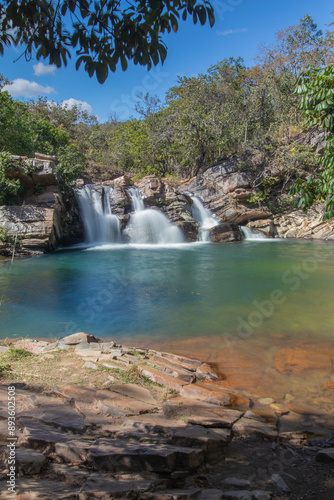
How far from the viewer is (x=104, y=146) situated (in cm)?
3422

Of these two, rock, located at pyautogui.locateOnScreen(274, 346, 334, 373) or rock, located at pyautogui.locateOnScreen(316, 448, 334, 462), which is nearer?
rock, located at pyautogui.locateOnScreen(316, 448, 334, 462)

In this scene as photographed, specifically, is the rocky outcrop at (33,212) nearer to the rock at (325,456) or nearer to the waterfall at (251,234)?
the waterfall at (251,234)

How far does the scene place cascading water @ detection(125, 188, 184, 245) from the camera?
20297mm

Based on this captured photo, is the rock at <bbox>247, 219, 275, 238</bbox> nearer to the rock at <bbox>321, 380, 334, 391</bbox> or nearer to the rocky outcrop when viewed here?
the rocky outcrop

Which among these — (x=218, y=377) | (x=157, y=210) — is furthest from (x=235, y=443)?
(x=157, y=210)

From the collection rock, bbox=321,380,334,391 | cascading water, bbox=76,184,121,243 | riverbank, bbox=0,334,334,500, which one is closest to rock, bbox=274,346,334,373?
rock, bbox=321,380,334,391

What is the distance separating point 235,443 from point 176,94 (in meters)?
31.1

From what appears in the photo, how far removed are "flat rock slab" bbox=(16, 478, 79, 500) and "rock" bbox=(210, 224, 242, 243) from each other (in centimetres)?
1961

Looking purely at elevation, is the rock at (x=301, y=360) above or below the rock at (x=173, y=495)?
below

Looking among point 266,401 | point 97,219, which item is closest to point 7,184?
point 97,219

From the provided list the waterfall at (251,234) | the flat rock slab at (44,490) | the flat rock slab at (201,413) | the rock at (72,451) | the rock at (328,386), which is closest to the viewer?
the flat rock slab at (44,490)

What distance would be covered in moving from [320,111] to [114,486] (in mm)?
4121

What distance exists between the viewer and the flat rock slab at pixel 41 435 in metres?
2.35

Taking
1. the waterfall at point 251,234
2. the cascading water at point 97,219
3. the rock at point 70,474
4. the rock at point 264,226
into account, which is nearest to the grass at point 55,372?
the rock at point 70,474
